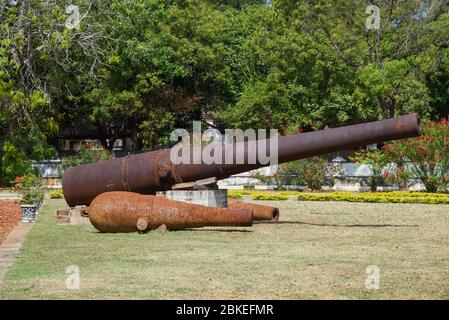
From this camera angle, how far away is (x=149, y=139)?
142 ft

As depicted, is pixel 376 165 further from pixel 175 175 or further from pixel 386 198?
pixel 175 175

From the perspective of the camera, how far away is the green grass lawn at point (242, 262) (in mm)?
8391

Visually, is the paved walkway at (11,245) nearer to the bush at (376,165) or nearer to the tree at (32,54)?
the tree at (32,54)

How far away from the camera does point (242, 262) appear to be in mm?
10547

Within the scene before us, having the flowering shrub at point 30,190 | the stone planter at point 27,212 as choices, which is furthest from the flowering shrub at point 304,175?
the stone planter at point 27,212

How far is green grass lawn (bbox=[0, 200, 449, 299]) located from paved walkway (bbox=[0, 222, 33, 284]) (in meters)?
0.13

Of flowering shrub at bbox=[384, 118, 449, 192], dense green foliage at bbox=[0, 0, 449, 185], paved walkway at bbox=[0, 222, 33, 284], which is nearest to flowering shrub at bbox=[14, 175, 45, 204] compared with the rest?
paved walkway at bbox=[0, 222, 33, 284]

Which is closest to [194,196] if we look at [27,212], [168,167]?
[168,167]

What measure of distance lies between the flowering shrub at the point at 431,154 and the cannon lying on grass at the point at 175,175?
13.8 metres

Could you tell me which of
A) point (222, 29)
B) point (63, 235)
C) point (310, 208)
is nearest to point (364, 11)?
point (222, 29)

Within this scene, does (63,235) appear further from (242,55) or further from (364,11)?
(242,55)

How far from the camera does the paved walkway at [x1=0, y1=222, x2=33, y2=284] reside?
10383 millimetres

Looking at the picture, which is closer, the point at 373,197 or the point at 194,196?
the point at 194,196

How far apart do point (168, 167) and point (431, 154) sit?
15.5m
